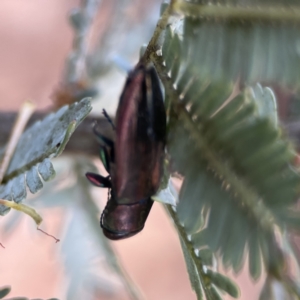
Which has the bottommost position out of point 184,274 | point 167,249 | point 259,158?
point 184,274

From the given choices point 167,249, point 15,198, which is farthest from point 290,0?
point 167,249

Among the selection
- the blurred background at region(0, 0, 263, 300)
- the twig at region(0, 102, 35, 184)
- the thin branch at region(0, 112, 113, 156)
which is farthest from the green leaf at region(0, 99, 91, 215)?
the blurred background at region(0, 0, 263, 300)

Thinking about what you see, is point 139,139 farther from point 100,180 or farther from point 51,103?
point 51,103

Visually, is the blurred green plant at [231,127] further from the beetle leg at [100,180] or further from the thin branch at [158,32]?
the beetle leg at [100,180]

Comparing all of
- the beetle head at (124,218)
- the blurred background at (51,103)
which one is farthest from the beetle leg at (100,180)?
the blurred background at (51,103)

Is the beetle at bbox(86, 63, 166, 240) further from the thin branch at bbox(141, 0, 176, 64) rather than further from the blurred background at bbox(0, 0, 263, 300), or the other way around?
the blurred background at bbox(0, 0, 263, 300)

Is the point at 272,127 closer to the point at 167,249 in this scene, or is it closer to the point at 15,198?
the point at 15,198
